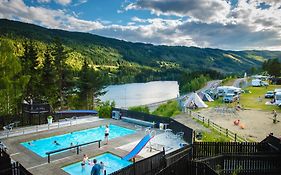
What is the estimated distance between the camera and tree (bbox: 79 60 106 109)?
111ft

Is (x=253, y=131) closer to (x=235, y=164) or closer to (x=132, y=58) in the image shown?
(x=235, y=164)

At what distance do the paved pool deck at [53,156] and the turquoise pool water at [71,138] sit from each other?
49 centimetres

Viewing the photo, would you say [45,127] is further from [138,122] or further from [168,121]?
[168,121]

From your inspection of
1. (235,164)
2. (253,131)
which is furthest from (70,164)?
(253,131)

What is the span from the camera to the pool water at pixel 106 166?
11.1 metres

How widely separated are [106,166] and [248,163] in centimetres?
646

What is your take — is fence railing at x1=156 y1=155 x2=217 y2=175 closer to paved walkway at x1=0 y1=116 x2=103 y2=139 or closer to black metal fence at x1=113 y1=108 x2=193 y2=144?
black metal fence at x1=113 y1=108 x2=193 y2=144

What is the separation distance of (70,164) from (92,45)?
174 m

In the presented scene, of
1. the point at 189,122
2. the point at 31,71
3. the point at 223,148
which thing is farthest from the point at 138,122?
the point at 31,71

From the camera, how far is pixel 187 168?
29.0ft

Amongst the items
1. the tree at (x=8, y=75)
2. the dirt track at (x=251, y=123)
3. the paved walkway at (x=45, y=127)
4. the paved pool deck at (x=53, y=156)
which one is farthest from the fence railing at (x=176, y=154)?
the tree at (x=8, y=75)

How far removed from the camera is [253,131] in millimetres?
17109

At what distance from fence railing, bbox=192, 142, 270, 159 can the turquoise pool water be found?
7.93 metres

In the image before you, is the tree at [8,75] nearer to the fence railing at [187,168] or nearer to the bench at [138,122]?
the bench at [138,122]
